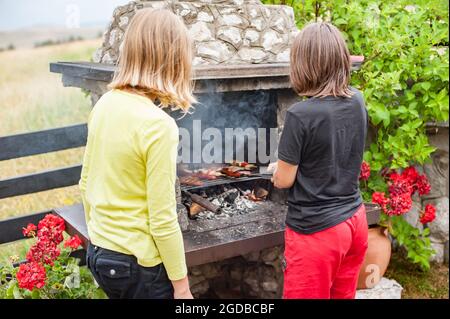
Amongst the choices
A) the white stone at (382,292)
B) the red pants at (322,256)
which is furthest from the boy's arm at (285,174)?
the white stone at (382,292)

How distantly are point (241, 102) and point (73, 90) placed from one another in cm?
237

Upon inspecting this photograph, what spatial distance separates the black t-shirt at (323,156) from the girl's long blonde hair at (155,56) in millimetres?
576

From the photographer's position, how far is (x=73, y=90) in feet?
17.2

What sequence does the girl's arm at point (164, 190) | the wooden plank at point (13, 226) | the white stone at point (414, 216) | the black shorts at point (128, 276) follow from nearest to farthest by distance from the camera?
the girl's arm at point (164, 190)
the black shorts at point (128, 276)
the wooden plank at point (13, 226)
the white stone at point (414, 216)

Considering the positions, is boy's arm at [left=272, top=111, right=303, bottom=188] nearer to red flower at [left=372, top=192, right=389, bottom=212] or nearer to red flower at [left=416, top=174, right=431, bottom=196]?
red flower at [left=372, top=192, right=389, bottom=212]

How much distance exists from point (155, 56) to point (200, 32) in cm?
133

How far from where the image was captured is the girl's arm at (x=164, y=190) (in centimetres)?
182

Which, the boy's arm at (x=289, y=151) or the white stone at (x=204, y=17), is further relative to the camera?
the white stone at (x=204, y=17)

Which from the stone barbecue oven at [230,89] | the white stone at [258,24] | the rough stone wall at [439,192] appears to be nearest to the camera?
the stone barbecue oven at [230,89]

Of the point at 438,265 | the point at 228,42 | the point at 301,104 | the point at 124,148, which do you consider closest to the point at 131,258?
the point at 124,148

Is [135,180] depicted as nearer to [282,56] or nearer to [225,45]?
[225,45]

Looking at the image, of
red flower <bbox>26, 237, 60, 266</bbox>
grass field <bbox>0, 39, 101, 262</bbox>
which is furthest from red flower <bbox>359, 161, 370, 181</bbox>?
grass field <bbox>0, 39, 101, 262</bbox>

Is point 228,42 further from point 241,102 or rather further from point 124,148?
point 124,148

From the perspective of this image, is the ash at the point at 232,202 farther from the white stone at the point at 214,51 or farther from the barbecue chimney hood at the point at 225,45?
the white stone at the point at 214,51
